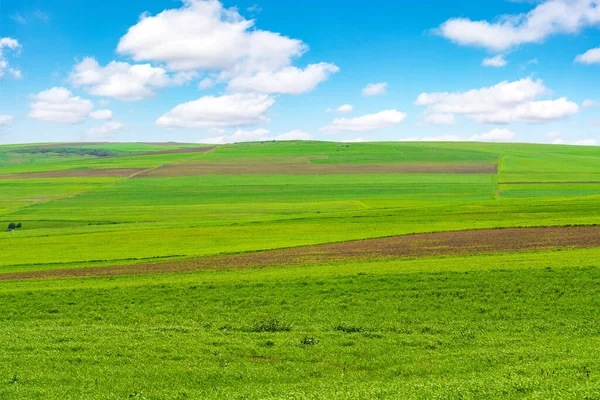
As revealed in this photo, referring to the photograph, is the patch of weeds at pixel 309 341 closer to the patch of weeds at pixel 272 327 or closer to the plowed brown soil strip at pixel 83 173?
the patch of weeds at pixel 272 327

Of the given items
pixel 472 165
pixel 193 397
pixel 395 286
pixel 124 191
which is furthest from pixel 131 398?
pixel 472 165

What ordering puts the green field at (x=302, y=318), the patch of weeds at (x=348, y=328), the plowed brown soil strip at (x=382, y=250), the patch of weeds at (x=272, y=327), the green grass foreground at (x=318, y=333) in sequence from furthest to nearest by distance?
the plowed brown soil strip at (x=382, y=250) < the patch of weeds at (x=272, y=327) < the patch of weeds at (x=348, y=328) < the green field at (x=302, y=318) < the green grass foreground at (x=318, y=333)

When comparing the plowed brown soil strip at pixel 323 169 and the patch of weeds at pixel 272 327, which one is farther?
the plowed brown soil strip at pixel 323 169

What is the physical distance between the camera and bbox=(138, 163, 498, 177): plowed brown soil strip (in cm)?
15525

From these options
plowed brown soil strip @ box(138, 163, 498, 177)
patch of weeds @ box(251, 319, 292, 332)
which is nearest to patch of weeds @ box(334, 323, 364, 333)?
patch of weeds @ box(251, 319, 292, 332)

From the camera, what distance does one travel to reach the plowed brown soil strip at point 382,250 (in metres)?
42.8

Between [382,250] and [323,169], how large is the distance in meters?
119

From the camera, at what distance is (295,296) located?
3212cm

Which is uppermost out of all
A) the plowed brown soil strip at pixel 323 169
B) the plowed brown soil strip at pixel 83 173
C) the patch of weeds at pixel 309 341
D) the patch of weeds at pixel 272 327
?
the plowed brown soil strip at pixel 323 169

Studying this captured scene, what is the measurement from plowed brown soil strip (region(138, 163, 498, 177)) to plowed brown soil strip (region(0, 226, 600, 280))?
101470 mm

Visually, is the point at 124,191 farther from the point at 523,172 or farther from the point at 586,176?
the point at 586,176

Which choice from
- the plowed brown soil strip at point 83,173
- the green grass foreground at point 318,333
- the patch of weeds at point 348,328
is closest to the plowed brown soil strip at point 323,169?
the plowed brown soil strip at point 83,173

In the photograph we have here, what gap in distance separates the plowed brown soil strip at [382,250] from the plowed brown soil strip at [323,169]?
101m

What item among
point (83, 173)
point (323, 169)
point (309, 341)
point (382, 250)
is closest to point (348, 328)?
point (309, 341)
